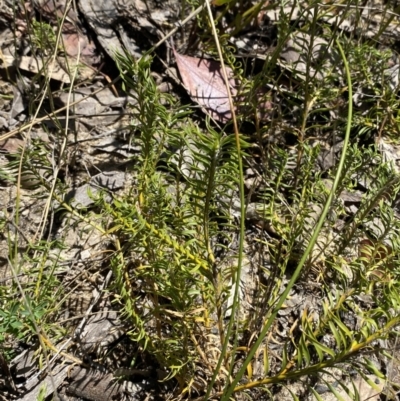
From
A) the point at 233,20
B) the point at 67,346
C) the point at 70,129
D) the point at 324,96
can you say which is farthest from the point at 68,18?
the point at 67,346

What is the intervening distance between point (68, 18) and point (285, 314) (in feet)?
5.05

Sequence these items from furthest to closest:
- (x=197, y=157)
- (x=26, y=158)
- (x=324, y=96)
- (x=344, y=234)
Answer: (x=324, y=96)
(x=344, y=234)
(x=26, y=158)
(x=197, y=157)

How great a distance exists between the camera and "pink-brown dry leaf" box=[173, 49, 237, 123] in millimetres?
2176

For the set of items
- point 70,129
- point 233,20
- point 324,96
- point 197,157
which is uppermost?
point 233,20

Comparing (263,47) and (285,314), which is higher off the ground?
(263,47)

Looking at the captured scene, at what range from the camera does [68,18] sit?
7.69ft

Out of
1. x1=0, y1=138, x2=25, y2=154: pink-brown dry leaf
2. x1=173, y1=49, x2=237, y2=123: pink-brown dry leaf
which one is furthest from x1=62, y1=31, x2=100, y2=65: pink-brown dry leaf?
x1=0, y1=138, x2=25, y2=154: pink-brown dry leaf

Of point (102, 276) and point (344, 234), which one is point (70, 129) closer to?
point (102, 276)

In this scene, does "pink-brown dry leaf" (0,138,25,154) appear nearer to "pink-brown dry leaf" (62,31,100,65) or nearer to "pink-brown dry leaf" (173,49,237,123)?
"pink-brown dry leaf" (62,31,100,65)

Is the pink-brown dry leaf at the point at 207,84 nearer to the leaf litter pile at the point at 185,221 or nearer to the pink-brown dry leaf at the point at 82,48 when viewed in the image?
the leaf litter pile at the point at 185,221

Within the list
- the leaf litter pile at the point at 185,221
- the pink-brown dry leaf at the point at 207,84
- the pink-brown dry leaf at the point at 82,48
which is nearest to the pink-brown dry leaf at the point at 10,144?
the leaf litter pile at the point at 185,221

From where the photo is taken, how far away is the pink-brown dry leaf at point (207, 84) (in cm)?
218

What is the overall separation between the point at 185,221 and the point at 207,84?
103 centimetres

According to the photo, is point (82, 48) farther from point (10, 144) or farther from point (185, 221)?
point (185, 221)
